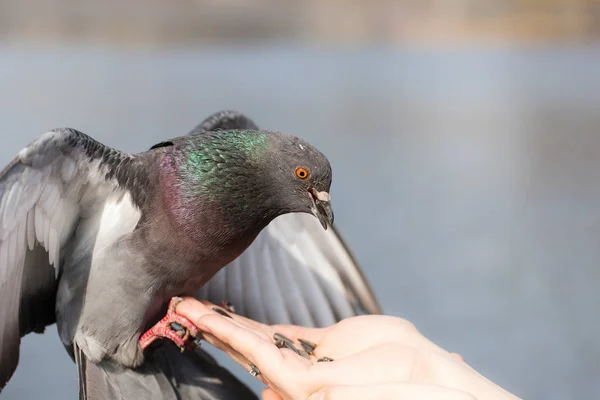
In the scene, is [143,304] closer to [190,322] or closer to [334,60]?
[190,322]

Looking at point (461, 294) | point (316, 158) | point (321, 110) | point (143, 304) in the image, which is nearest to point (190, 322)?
point (143, 304)

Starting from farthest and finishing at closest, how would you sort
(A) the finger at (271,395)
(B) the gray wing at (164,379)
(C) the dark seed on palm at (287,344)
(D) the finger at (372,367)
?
(B) the gray wing at (164,379)
(C) the dark seed on palm at (287,344)
(A) the finger at (271,395)
(D) the finger at (372,367)

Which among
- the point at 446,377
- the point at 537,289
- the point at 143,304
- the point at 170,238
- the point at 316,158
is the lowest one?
the point at 537,289

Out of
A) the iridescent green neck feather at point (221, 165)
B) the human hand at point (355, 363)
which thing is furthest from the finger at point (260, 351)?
the iridescent green neck feather at point (221, 165)

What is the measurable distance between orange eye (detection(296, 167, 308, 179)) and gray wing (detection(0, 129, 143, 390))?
593 millimetres

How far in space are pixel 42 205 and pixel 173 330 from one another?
2.28 ft

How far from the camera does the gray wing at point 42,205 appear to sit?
113 inches

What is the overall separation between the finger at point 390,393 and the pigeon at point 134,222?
1.98ft

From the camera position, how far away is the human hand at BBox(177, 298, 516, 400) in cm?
277

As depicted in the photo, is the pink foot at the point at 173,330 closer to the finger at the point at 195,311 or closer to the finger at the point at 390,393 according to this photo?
the finger at the point at 195,311

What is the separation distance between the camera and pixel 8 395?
169 inches

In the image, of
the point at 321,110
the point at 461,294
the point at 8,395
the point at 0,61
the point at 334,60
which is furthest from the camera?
the point at 334,60

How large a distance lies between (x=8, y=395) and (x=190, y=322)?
61.9 inches

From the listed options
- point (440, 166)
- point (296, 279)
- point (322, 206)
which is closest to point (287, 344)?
point (322, 206)
